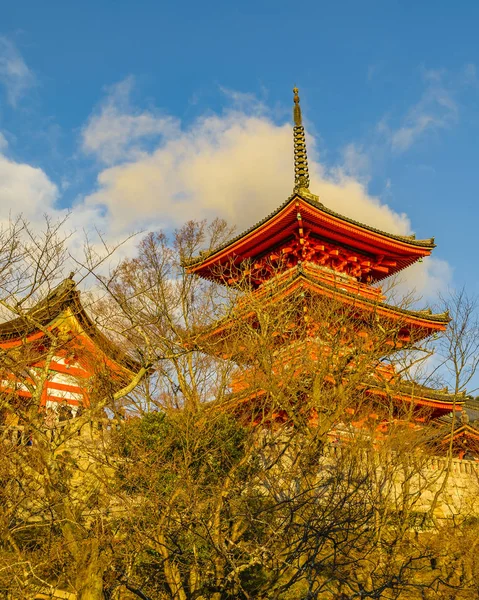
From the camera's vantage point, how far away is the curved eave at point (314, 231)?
57.3 ft

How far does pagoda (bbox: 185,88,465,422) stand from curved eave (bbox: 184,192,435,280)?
1.3 inches

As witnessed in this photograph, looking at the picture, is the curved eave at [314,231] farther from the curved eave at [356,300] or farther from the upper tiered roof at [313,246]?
the curved eave at [356,300]

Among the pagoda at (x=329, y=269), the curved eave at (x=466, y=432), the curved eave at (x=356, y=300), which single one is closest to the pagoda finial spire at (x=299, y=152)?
the pagoda at (x=329, y=269)

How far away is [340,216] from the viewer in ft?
58.3

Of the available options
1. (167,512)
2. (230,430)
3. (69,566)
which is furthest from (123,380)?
(167,512)

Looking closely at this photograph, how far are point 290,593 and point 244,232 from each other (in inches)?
454

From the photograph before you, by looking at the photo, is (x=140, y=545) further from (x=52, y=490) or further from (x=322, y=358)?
(x=322, y=358)

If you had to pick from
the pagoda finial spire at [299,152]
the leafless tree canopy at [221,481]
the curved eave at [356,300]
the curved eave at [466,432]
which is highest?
the pagoda finial spire at [299,152]

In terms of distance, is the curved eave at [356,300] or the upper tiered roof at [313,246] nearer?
the curved eave at [356,300]

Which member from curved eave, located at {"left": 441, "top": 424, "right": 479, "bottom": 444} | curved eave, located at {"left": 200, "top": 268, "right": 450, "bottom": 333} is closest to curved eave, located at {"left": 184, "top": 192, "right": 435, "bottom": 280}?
curved eave, located at {"left": 200, "top": 268, "right": 450, "bottom": 333}

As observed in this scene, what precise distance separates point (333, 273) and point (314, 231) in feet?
5.25

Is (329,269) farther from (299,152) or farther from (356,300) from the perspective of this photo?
(299,152)

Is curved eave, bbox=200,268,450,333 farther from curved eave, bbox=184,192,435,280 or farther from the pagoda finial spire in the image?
the pagoda finial spire

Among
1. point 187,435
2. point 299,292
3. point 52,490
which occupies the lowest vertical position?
point 52,490
